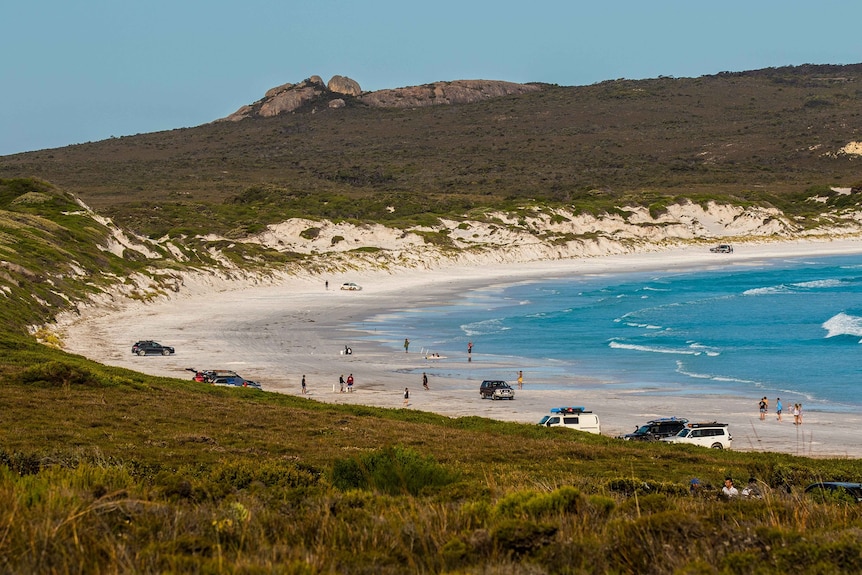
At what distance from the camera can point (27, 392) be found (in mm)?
26156

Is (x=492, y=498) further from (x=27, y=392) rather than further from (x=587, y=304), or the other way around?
(x=587, y=304)

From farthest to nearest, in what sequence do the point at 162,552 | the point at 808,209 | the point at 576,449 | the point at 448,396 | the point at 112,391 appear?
1. the point at 808,209
2. the point at 448,396
3. the point at 112,391
4. the point at 576,449
5. the point at 162,552

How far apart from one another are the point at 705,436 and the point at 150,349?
3144cm

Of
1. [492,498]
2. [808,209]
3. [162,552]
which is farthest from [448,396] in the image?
[808,209]

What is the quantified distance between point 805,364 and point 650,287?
4054 cm

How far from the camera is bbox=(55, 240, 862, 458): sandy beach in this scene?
33.8 meters

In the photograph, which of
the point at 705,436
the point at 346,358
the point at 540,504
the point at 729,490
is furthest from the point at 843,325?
the point at 540,504

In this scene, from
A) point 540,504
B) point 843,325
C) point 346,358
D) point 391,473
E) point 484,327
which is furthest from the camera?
point 484,327

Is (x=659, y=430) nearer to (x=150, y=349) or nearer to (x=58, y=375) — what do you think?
Answer: (x=58, y=375)

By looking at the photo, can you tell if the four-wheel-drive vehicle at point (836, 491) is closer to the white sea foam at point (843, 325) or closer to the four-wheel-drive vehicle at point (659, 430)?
the four-wheel-drive vehicle at point (659, 430)

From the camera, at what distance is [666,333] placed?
196ft

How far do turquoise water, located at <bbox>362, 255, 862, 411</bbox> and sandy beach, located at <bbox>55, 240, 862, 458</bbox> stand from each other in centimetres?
211

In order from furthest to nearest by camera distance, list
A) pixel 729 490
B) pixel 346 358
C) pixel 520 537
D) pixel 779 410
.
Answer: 1. pixel 346 358
2. pixel 779 410
3. pixel 729 490
4. pixel 520 537

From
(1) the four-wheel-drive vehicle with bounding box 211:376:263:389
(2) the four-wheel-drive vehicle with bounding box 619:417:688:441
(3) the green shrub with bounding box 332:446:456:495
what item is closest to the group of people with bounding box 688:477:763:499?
(3) the green shrub with bounding box 332:446:456:495
